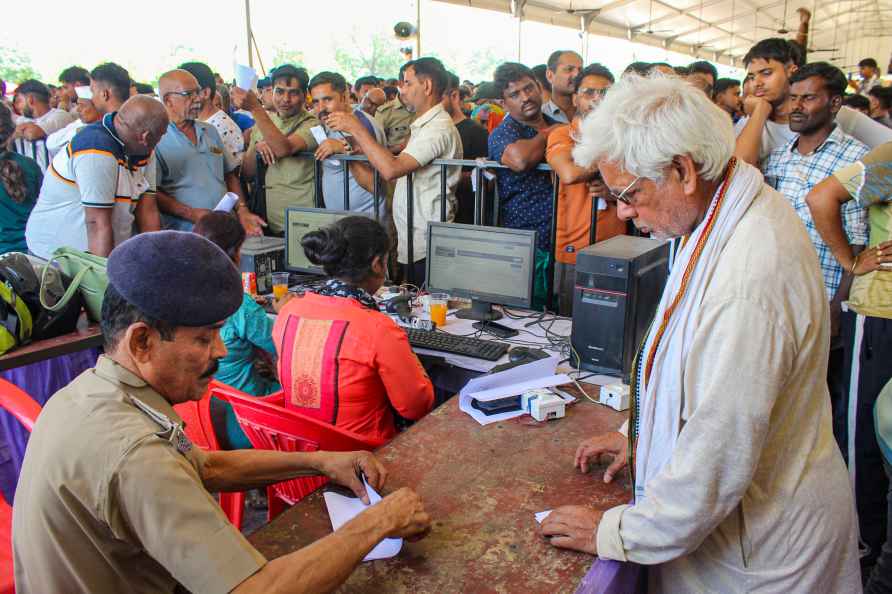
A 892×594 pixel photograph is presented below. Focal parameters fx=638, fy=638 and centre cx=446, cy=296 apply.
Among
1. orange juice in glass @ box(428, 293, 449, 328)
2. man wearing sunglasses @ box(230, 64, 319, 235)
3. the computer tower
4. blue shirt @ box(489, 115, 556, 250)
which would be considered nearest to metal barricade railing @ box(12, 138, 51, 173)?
man wearing sunglasses @ box(230, 64, 319, 235)

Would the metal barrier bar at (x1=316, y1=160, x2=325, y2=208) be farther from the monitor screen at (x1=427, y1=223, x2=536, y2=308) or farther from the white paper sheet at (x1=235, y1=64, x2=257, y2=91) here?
the monitor screen at (x1=427, y1=223, x2=536, y2=308)

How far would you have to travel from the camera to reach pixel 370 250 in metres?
2.18

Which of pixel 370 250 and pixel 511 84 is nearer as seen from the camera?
pixel 370 250

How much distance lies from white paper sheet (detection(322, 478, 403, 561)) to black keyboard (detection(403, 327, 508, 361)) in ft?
3.87

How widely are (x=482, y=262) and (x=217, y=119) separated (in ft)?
7.98

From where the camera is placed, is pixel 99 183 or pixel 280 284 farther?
pixel 280 284

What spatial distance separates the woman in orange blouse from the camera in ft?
6.43

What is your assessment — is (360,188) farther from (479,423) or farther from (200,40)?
(200,40)

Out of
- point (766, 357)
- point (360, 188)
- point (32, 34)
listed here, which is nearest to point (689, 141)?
point (766, 357)

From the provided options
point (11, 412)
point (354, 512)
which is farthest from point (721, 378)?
point (11, 412)

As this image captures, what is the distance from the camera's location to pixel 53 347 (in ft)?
8.84

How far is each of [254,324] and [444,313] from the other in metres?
0.87

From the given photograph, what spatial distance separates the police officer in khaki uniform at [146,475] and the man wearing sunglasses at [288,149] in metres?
2.97

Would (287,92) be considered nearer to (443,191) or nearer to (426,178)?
(426,178)
